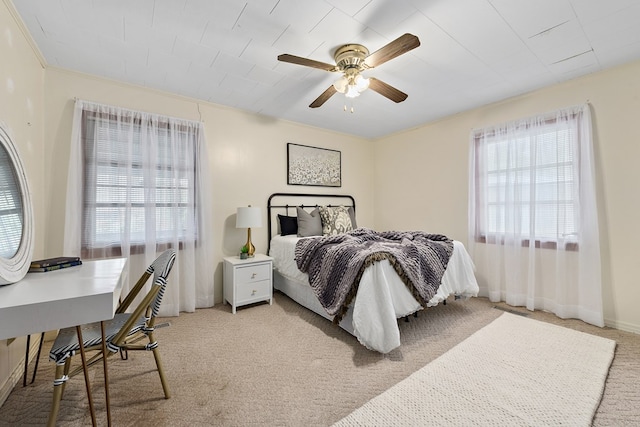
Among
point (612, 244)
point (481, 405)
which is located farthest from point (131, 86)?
point (612, 244)

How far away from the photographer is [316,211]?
3889 mm

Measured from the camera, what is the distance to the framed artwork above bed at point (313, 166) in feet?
13.0

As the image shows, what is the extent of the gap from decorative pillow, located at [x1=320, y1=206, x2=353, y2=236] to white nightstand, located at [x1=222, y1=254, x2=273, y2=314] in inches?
36.3

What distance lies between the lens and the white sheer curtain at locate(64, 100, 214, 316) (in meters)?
2.51

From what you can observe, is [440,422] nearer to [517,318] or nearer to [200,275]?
[517,318]

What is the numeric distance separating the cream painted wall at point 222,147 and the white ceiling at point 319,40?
0.58ft

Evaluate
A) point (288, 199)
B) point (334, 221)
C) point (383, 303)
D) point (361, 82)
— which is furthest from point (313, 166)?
point (383, 303)

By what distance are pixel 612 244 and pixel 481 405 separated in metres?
2.25

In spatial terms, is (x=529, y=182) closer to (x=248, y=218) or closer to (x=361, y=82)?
(x=361, y=82)

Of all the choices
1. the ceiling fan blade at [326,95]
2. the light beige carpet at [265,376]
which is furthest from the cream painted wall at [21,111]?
the ceiling fan blade at [326,95]

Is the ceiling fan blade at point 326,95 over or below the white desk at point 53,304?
over

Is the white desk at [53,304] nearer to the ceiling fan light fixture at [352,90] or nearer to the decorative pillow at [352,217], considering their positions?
the ceiling fan light fixture at [352,90]

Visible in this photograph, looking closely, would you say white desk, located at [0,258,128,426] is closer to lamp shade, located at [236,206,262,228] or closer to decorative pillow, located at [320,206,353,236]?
lamp shade, located at [236,206,262,228]

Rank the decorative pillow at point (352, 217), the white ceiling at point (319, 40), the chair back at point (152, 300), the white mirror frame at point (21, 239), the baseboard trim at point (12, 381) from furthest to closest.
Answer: the decorative pillow at point (352, 217) → the white ceiling at point (319, 40) → the baseboard trim at point (12, 381) → the chair back at point (152, 300) → the white mirror frame at point (21, 239)
